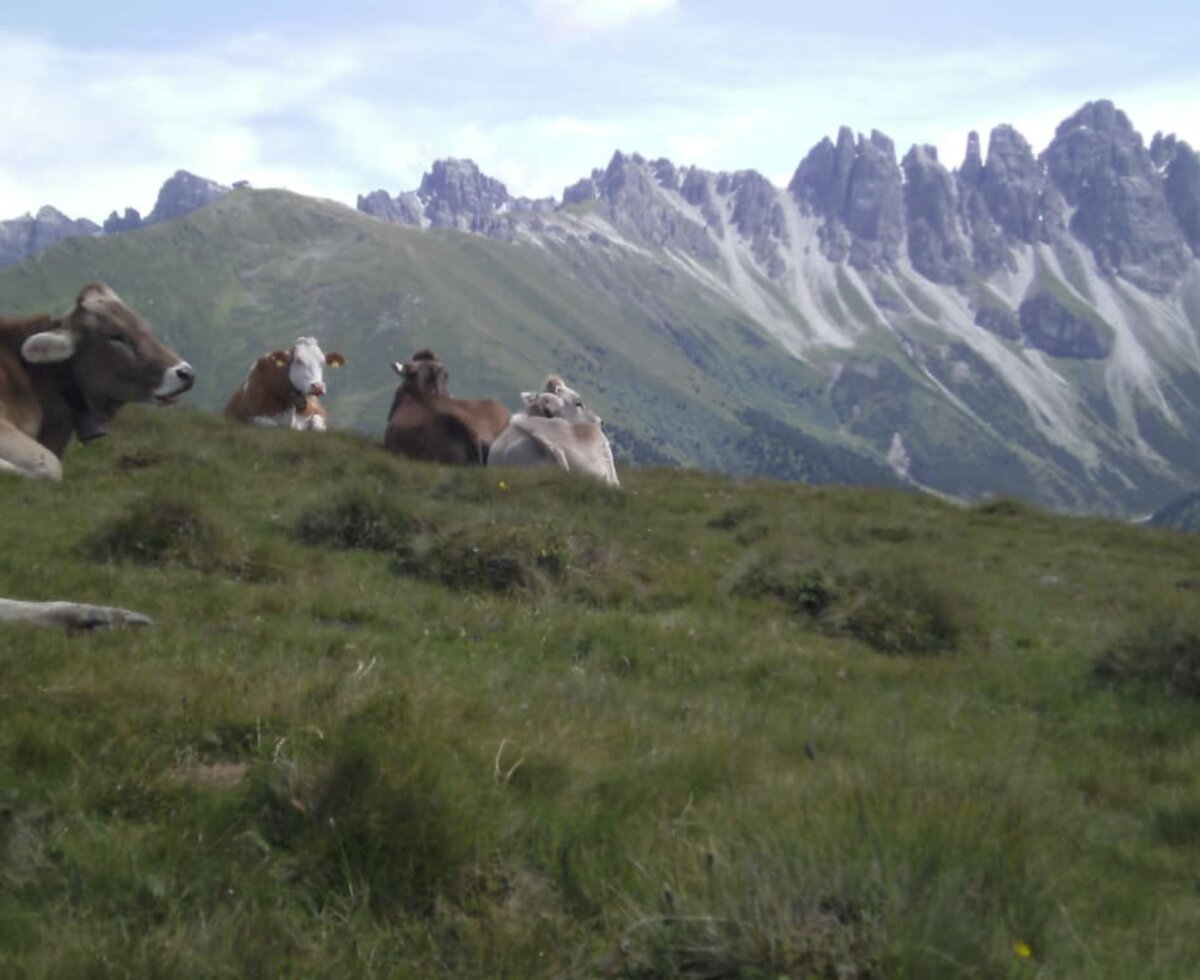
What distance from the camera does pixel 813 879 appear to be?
11.2ft

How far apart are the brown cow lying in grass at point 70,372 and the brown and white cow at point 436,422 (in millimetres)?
6457

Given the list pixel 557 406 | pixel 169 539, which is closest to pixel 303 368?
pixel 557 406

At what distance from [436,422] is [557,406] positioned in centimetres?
233

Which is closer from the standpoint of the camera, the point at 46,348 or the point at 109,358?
the point at 46,348

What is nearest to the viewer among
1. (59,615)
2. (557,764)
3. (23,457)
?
(557,764)

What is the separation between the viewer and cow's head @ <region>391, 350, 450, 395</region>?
20.9 m

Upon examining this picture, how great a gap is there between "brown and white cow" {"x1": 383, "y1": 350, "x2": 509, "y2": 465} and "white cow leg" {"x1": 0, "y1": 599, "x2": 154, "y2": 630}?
Result: 40.9 feet

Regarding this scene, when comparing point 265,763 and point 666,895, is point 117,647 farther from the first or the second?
point 666,895

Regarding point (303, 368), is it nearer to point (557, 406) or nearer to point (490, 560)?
point (557, 406)

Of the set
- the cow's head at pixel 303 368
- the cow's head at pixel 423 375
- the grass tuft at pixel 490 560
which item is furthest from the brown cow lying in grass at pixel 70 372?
the cow's head at pixel 303 368

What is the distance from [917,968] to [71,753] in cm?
318

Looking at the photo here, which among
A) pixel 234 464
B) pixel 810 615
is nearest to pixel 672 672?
pixel 810 615

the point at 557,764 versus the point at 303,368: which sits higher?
the point at 303,368

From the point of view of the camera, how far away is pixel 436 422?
→ 65.2ft
